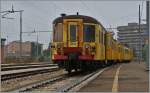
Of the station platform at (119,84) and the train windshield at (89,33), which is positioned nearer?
the station platform at (119,84)

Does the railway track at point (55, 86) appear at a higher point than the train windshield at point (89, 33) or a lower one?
lower

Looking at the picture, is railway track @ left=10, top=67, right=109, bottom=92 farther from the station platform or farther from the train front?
the train front

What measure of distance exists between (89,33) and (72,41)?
1.12 m

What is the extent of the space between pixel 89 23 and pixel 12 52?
11169 cm

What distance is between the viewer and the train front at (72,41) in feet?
77.5

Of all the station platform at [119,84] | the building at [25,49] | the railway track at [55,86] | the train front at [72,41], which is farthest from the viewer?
the building at [25,49]

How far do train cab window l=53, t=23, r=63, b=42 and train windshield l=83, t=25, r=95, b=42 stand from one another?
3.99ft

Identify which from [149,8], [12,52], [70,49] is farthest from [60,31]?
[12,52]

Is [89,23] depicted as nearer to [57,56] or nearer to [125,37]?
[57,56]

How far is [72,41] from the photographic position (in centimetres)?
2367

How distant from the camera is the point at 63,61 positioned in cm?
2403

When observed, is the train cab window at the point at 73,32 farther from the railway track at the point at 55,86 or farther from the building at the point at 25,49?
the building at the point at 25,49

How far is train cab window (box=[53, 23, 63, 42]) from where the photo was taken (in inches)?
938

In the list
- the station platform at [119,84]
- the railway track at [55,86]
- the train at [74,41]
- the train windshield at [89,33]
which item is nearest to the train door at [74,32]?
the train at [74,41]
